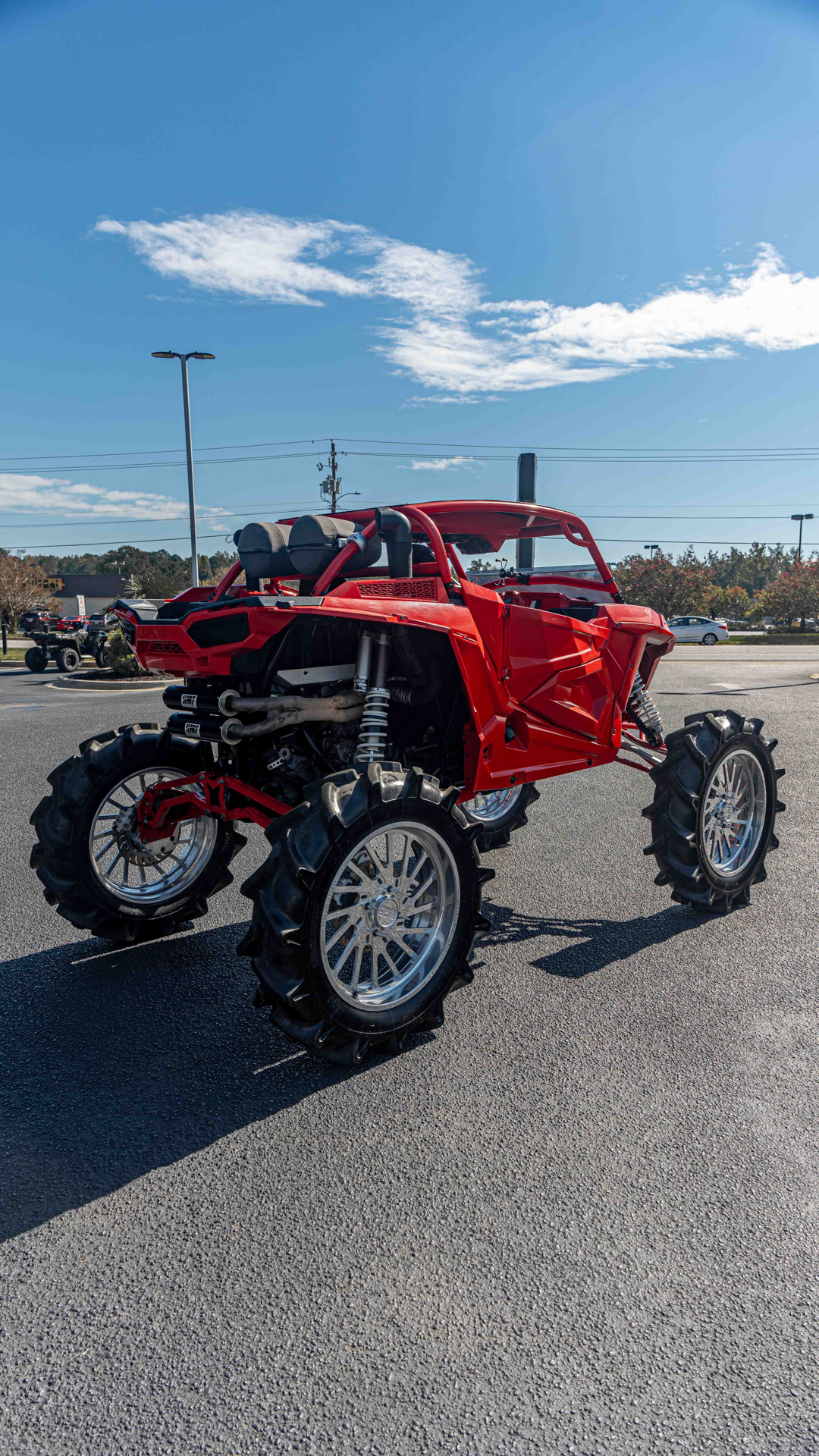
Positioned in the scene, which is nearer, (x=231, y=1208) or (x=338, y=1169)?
(x=231, y=1208)

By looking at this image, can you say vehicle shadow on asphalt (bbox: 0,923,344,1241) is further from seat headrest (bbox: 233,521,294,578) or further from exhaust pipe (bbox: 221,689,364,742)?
seat headrest (bbox: 233,521,294,578)

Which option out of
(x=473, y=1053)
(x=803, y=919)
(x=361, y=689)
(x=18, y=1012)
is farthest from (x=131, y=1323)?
(x=803, y=919)

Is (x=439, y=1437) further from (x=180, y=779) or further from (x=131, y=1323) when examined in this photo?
(x=180, y=779)

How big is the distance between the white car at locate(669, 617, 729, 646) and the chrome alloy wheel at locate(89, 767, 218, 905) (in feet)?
147

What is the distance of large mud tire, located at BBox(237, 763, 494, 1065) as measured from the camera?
3098 millimetres

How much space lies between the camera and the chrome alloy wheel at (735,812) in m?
5.05

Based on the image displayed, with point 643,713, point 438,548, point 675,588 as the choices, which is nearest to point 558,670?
point 438,548

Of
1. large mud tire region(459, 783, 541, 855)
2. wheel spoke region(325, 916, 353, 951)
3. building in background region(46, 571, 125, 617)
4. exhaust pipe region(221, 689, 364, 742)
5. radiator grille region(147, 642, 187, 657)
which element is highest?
building in background region(46, 571, 125, 617)

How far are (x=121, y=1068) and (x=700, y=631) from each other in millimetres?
48903

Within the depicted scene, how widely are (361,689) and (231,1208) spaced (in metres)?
2.04

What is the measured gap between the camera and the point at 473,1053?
341cm

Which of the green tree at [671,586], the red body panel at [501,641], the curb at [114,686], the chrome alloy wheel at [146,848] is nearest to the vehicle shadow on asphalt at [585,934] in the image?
the red body panel at [501,641]

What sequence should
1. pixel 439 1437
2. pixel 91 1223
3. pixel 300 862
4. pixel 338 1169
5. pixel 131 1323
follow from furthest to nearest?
pixel 300 862, pixel 338 1169, pixel 91 1223, pixel 131 1323, pixel 439 1437

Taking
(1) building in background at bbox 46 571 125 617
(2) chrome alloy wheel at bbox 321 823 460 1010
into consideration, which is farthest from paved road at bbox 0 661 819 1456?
(1) building in background at bbox 46 571 125 617
